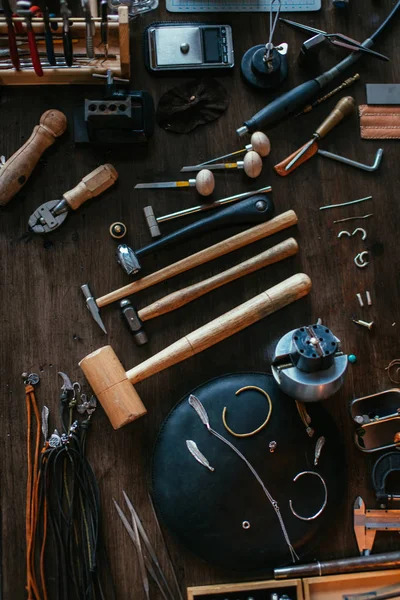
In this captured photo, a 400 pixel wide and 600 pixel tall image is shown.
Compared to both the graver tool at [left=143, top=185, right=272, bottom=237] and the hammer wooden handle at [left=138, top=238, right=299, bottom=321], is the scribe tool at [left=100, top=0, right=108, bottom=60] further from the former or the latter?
the hammer wooden handle at [left=138, top=238, right=299, bottom=321]

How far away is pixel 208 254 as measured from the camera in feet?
7.37

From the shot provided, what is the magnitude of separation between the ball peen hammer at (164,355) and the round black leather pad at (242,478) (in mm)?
125

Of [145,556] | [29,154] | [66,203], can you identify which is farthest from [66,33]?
[145,556]

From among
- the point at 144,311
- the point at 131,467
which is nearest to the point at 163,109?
the point at 144,311

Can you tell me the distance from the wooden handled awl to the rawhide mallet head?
566 mm

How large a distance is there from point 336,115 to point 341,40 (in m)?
0.28

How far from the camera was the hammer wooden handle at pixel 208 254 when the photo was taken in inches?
87.6

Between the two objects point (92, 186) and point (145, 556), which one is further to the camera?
point (92, 186)

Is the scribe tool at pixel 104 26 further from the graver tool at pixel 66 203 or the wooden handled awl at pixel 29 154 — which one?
the graver tool at pixel 66 203

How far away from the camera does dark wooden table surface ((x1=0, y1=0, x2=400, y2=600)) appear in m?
2.15

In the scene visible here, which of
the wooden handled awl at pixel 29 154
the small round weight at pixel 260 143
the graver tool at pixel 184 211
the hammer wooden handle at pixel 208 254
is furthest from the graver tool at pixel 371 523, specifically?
the wooden handled awl at pixel 29 154

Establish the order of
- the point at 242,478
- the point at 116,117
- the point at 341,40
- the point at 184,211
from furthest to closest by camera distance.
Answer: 1. the point at 341,40
2. the point at 184,211
3. the point at 116,117
4. the point at 242,478

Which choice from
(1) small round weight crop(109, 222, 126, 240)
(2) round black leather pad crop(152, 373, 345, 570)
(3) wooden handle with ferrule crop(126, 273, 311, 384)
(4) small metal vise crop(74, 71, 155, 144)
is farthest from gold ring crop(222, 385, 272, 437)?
(4) small metal vise crop(74, 71, 155, 144)

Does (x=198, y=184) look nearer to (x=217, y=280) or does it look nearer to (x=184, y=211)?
(x=184, y=211)
